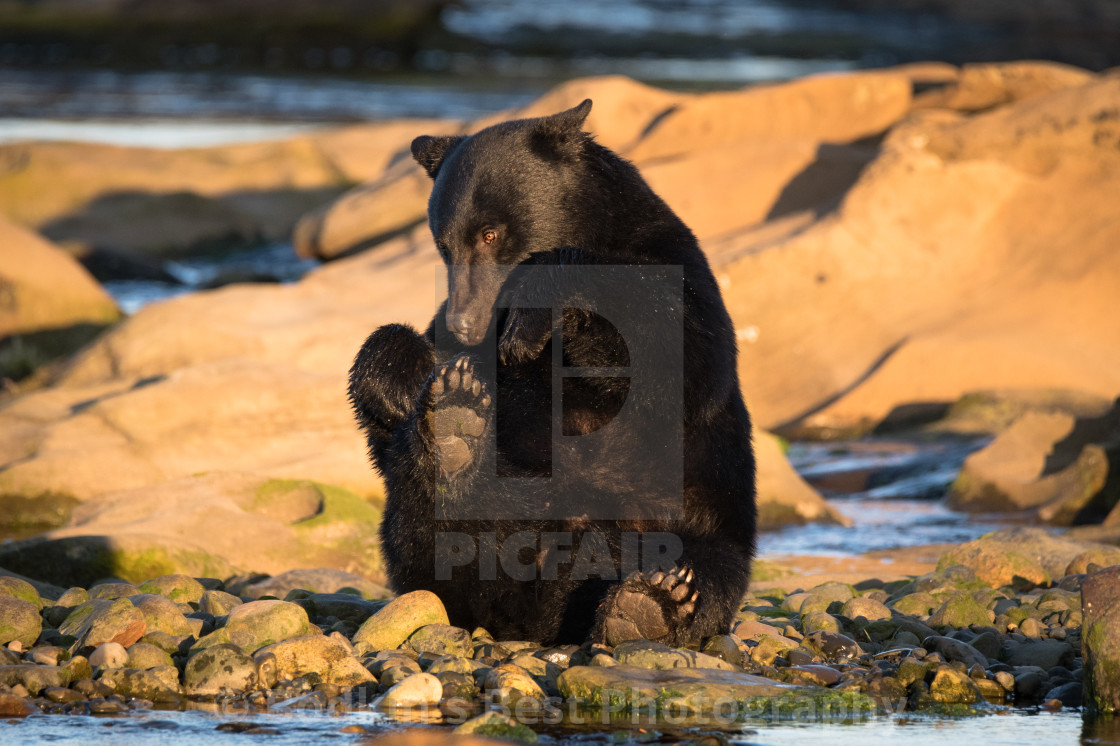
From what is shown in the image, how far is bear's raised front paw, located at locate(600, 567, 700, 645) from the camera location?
13.3ft

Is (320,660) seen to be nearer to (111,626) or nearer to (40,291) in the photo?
A: (111,626)

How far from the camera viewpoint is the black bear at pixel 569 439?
412 cm

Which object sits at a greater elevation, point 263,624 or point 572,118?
point 572,118

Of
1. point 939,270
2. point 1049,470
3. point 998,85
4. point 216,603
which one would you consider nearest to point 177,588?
point 216,603

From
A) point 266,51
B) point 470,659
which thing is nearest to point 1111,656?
point 470,659

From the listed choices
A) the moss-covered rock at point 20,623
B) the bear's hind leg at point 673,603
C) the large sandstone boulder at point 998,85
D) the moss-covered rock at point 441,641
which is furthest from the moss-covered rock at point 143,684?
the large sandstone boulder at point 998,85

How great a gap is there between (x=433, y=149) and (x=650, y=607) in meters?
2.02

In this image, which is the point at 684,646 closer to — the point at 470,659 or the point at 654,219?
the point at 470,659

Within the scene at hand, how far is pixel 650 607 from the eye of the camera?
4.04 meters

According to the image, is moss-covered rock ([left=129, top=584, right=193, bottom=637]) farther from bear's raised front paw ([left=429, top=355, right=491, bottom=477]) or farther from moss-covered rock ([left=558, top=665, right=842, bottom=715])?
moss-covered rock ([left=558, top=665, right=842, bottom=715])

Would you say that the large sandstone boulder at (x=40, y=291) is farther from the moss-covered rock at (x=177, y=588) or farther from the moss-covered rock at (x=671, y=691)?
the moss-covered rock at (x=671, y=691)

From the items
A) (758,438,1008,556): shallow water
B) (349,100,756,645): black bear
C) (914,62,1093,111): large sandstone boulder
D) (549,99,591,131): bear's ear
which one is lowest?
(758,438,1008,556): shallow water

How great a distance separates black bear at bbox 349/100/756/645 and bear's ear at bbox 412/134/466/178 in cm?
56

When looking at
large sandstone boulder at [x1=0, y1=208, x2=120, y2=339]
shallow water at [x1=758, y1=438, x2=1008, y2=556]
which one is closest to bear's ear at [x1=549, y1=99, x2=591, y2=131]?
shallow water at [x1=758, y1=438, x2=1008, y2=556]
